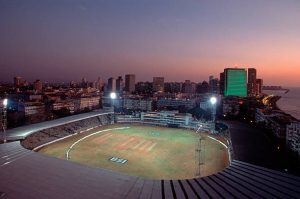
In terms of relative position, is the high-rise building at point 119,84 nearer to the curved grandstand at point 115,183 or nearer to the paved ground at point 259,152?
the paved ground at point 259,152

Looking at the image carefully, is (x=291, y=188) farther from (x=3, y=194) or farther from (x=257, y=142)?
(x=3, y=194)

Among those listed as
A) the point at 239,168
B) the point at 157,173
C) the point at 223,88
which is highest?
the point at 223,88

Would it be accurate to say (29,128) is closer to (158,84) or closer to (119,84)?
(119,84)

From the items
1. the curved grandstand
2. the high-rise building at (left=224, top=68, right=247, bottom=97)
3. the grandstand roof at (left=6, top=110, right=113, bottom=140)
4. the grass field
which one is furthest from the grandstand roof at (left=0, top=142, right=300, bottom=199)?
the high-rise building at (left=224, top=68, right=247, bottom=97)

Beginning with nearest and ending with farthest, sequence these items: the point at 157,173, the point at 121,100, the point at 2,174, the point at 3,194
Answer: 1. the point at 3,194
2. the point at 2,174
3. the point at 157,173
4. the point at 121,100

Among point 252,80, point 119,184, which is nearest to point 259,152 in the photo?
point 119,184

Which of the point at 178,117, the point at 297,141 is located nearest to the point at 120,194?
the point at 297,141
